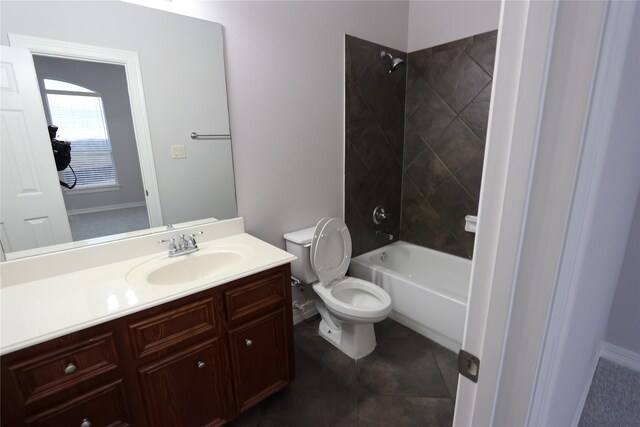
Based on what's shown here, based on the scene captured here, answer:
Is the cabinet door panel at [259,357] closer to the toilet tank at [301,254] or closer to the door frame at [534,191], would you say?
the toilet tank at [301,254]

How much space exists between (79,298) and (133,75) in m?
1.03

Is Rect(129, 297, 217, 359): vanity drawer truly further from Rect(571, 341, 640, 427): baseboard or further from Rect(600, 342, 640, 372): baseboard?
Rect(600, 342, 640, 372): baseboard

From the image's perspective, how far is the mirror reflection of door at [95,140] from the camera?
1.30 meters

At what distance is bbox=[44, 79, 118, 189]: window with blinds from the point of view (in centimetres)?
130

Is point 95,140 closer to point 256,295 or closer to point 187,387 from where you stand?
point 256,295

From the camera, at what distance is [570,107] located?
0.41m

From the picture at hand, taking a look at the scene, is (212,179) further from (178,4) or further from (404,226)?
(404,226)

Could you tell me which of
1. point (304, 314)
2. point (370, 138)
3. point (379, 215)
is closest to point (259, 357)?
point (304, 314)

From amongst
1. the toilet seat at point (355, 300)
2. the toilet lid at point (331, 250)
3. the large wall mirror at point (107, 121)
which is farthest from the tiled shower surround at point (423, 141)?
the large wall mirror at point (107, 121)

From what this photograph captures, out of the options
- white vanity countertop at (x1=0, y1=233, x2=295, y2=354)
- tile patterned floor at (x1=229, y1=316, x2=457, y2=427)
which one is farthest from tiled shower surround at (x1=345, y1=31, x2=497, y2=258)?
white vanity countertop at (x1=0, y1=233, x2=295, y2=354)

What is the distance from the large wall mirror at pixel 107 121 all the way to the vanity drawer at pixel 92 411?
0.67m

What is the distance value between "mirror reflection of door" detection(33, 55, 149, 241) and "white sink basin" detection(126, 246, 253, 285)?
26 centimetres

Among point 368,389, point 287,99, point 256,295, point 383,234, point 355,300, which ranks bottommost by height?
point 368,389

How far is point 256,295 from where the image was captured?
56.4 inches
